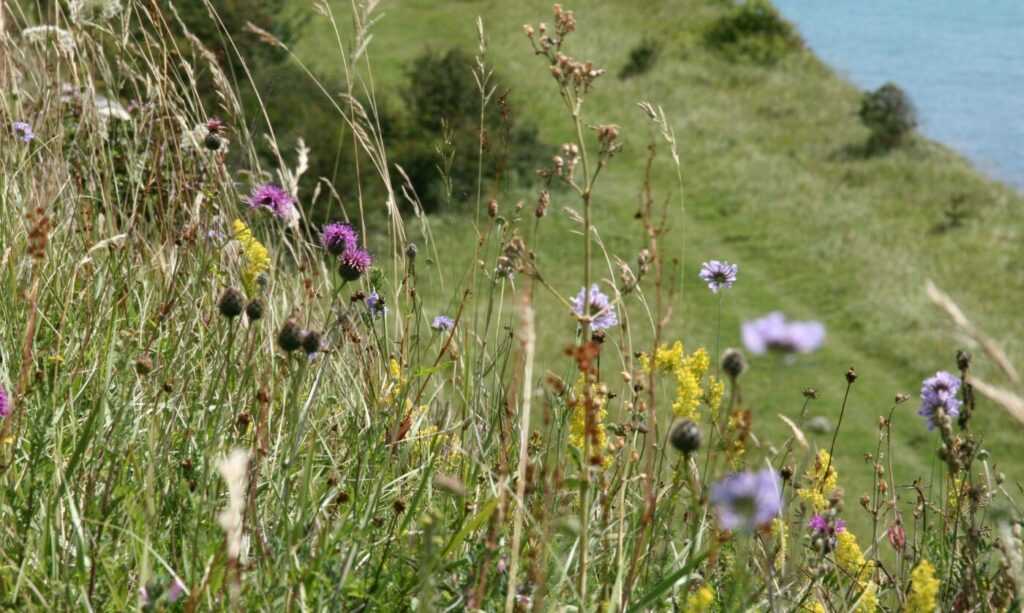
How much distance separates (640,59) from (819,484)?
2270 cm

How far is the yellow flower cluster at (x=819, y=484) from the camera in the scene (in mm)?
2203

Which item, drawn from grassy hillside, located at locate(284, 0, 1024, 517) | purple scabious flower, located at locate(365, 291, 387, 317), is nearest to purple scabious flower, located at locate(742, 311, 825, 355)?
purple scabious flower, located at locate(365, 291, 387, 317)

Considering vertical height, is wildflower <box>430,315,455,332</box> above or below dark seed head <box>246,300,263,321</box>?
below

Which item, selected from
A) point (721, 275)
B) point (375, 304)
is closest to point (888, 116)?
point (721, 275)

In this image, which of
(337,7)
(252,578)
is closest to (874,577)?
(252,578)

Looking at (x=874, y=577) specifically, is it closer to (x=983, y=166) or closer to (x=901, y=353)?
(x=901, y=353)

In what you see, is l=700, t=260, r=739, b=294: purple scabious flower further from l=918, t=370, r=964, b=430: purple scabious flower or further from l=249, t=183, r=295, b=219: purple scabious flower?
l=249, t=183, r=295, b=219: purple scabious flower

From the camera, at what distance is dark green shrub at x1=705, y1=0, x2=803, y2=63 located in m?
24.6

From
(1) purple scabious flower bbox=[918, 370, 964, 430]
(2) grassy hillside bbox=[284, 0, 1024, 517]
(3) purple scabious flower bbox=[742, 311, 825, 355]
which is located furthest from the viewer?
(2) grassy hillside bbox=[284, 0, 1024, 517]

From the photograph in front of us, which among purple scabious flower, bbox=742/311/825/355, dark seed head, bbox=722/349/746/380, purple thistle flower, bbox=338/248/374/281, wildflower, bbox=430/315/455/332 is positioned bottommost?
wildflower, bbox=430/315/455/332

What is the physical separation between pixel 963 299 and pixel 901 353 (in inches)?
75.0

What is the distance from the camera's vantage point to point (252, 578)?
1.65m

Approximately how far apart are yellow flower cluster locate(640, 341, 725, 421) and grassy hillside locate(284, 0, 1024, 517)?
8148 millimetres

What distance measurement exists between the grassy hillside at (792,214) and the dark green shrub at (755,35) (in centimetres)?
37
